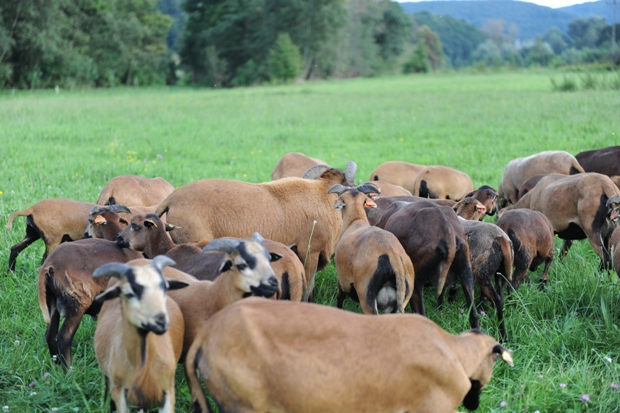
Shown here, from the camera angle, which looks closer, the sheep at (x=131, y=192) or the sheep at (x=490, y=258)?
the sheep at (x=490, y=258)

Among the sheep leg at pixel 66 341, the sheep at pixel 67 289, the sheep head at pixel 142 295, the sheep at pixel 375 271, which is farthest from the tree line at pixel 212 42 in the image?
the sheep head at pixel 142 295

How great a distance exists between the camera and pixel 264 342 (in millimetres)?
3383

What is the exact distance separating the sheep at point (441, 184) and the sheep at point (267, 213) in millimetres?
2749

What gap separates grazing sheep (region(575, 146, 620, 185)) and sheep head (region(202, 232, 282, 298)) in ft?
22.1

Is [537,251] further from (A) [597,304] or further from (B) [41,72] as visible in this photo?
(B) [41,72]

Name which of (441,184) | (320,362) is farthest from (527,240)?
(441,184)

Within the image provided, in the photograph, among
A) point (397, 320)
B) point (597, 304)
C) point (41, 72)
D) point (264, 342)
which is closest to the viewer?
point (264, 342)

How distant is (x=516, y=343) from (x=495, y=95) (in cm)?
2655

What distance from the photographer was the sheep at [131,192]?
314 inches

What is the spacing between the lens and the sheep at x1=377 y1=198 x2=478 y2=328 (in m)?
5.38

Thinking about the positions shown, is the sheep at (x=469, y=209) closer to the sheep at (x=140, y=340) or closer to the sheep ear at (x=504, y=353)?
the sheep ear at (x=504, y=353)

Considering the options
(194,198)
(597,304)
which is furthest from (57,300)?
(597,304)

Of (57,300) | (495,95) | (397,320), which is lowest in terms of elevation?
(495,95)

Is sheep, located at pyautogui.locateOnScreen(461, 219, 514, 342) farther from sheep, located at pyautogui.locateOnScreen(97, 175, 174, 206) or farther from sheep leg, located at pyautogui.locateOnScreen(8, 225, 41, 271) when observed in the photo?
sheep leg, located at pyautogui.locateOnScreen(8, 225, 41, 271)
